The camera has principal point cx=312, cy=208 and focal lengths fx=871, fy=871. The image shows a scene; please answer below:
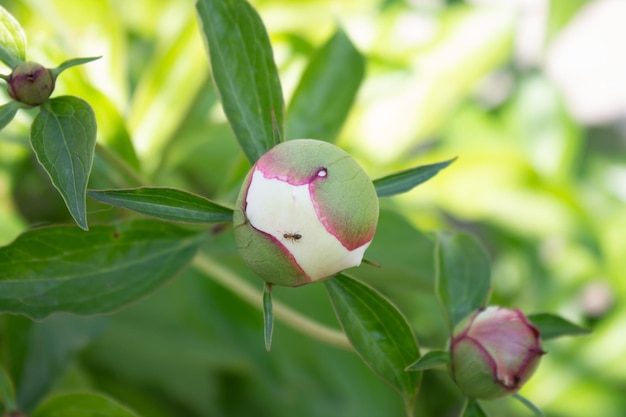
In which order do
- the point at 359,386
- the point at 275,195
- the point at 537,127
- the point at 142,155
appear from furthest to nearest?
the point at 537,127
the point at 359,386
the point at 142,155
the point at 275,195

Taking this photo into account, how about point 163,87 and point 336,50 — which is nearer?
point 336,50

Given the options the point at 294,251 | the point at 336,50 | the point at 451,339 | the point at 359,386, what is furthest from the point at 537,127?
the point at 294,251

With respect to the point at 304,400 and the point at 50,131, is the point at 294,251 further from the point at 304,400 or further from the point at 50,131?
the point at 304,400

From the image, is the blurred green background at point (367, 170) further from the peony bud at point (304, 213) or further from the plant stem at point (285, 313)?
the peony bud at point (304, 213)

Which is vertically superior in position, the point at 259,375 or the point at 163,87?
the point at 163,87

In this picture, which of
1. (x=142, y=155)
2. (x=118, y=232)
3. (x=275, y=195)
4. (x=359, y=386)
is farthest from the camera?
(x=359, y=386)

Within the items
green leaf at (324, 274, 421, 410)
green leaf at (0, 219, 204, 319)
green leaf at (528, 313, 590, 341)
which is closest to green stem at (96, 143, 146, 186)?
green leaf at (0, 219, 204, 319)
